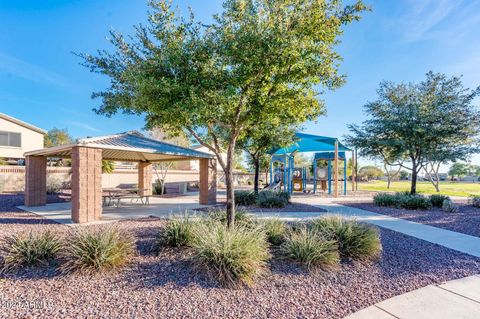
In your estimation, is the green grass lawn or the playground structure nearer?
the playground structure

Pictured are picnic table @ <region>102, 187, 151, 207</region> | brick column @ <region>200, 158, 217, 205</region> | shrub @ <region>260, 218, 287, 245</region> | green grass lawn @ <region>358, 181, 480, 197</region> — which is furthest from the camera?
green grass lawn @ <region>358, 181, 480, 197</region>

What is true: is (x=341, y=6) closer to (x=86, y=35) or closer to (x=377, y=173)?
(x=86, y=35)

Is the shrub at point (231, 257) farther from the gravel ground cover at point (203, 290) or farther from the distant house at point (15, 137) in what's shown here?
the distant house at point (15, 137)

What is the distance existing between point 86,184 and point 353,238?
27.3 feet

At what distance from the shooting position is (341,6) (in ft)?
19.1

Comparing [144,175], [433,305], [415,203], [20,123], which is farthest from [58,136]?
[433,305]

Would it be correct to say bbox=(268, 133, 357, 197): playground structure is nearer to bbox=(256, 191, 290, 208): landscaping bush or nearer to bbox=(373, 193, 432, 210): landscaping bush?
bbox=(373, 193, 432, 210): landscaping bush

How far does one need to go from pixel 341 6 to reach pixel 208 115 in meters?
3.86

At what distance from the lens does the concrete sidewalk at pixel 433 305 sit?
328 cm

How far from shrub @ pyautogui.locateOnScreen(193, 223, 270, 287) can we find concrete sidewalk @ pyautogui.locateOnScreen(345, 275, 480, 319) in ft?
5.13

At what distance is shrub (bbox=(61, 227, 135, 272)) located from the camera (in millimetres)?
4383

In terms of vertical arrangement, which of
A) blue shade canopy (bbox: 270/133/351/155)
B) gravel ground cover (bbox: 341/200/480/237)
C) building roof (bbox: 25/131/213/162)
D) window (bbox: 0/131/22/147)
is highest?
window (bbox: 0/131/22/147)

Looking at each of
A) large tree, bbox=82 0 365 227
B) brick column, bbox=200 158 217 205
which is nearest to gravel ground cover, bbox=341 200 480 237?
large tree, bbox=82 0 365 227

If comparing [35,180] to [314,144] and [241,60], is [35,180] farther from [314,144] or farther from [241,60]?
[314,144]
